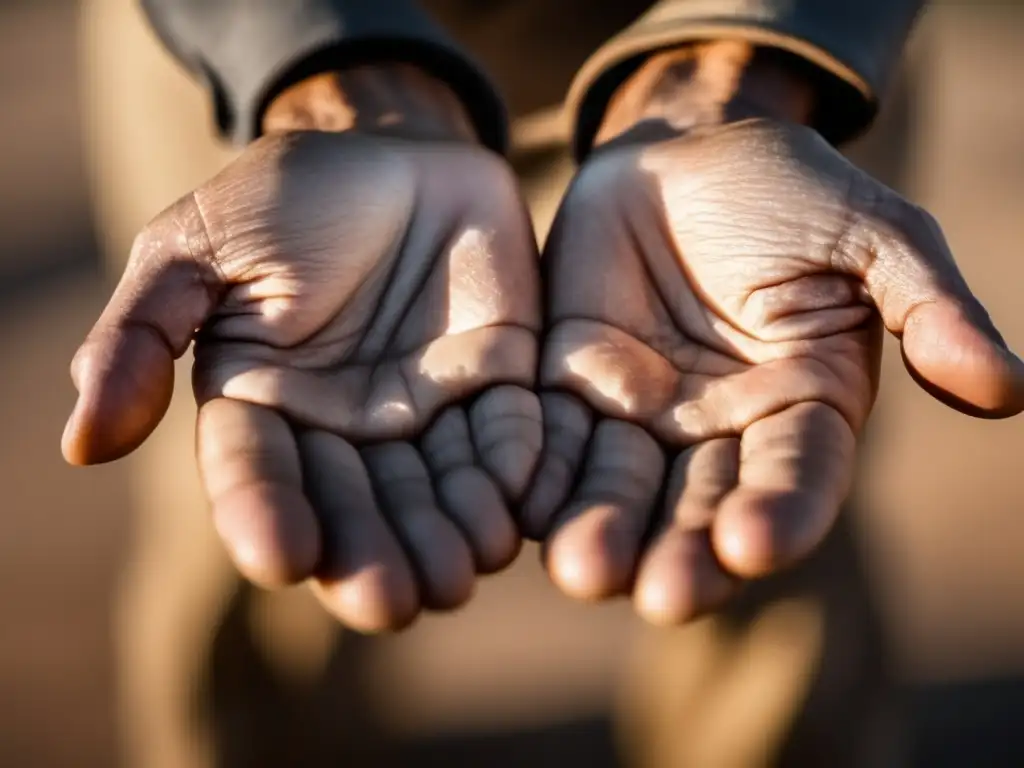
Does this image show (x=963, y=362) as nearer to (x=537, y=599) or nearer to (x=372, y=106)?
(x=372, y=106)

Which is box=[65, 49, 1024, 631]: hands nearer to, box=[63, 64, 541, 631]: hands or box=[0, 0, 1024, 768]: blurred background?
box=[63, 64, 541, 631]: hands

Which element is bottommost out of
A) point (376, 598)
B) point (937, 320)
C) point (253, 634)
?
point (253, 634)

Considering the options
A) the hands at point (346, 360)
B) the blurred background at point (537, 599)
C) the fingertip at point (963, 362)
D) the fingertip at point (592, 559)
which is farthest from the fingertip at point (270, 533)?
the blurred background at point (537, 599)

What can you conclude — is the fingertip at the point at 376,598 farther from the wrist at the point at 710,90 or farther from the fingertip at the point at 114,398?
the wrist at the point at 710,90

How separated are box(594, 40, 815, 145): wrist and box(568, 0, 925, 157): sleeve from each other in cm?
1

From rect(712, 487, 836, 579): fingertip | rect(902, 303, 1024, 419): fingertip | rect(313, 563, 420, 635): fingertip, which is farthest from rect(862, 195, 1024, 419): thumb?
rect(313, 563, 420, 635): fingertip

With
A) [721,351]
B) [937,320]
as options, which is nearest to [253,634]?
[721,351]

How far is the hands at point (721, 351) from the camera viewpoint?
54cm

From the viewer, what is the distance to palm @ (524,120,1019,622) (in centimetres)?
53

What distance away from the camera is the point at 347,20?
80 centimetres

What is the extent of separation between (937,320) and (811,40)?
28 cm

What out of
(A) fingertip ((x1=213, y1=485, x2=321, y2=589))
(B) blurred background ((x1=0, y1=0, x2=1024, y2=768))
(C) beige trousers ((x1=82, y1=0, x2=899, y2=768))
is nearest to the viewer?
(A) fingertip ((x1=213, y1=485, x2=321, y2=589))

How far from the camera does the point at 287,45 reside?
0.79m

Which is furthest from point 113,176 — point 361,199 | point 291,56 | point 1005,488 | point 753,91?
point 1005,488
